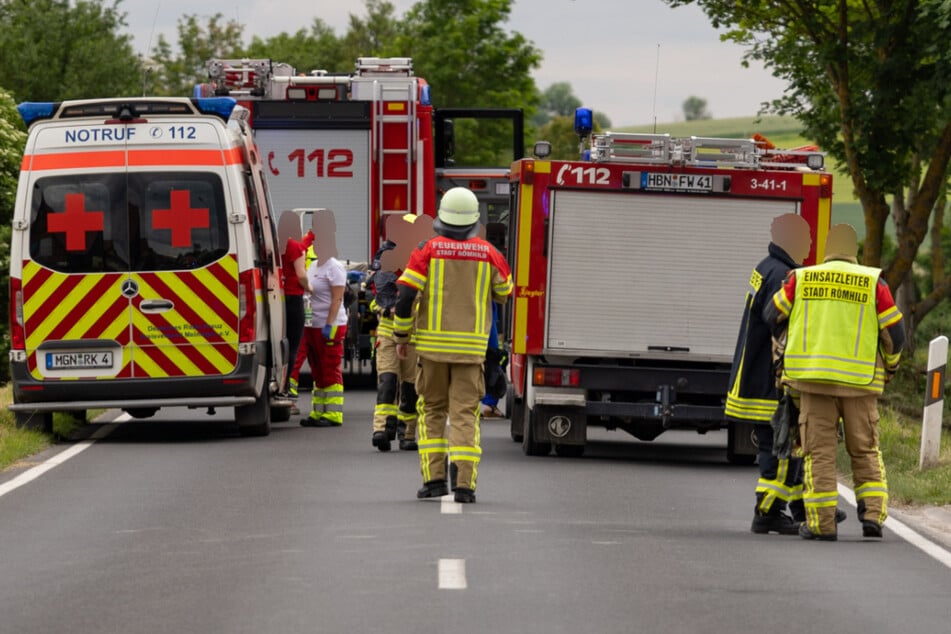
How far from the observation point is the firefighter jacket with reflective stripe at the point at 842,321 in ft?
35.2

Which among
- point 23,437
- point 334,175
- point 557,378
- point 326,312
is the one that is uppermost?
point 334,175

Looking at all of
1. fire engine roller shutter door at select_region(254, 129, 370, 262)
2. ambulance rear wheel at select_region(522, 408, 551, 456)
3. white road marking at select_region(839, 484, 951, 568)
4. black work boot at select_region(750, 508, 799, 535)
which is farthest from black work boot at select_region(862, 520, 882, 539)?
fire engine roller shutter door at select_region(254, 129, 370, 262)

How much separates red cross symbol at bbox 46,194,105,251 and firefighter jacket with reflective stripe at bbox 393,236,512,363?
15.8 feet

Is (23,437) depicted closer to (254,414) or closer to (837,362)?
(254,414)

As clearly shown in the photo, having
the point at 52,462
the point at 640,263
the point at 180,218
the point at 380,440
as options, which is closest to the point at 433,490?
the point at 380,440

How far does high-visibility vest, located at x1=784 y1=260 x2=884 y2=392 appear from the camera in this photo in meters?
10.7

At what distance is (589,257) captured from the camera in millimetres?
15367

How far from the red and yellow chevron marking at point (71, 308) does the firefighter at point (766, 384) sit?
19.7 feet

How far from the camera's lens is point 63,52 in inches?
1991

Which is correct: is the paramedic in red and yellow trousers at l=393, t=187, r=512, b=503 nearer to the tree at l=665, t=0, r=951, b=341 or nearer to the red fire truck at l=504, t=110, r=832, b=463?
the red fire truck at l=504, t=110, r=832, b=463

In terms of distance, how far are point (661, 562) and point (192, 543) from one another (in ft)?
7.96

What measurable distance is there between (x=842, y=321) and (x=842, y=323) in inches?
0.4

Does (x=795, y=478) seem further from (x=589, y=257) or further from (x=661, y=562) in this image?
(x=589, y=257)

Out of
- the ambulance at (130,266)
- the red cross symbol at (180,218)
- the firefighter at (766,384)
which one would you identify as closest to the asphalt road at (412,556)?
the firefighter at (766,384)
